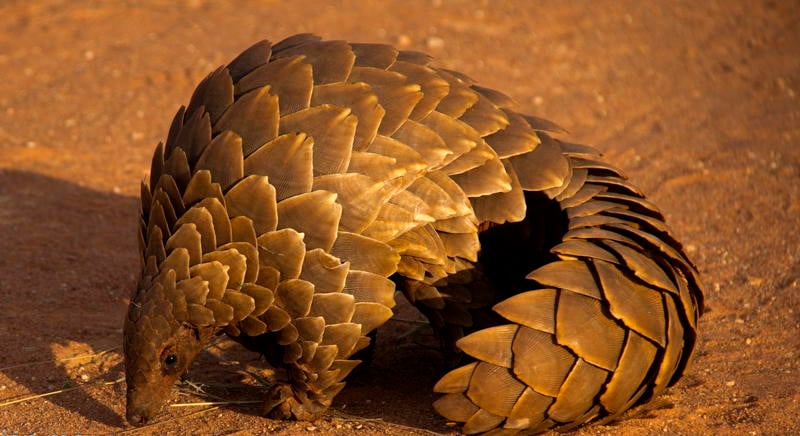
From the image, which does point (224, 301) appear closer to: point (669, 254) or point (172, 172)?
point (172, 172)

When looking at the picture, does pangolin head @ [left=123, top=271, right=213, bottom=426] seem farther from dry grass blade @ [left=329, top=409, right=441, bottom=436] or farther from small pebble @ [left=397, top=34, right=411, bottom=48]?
small pebble @ [left=397, top=34, right=411, bottom=48]

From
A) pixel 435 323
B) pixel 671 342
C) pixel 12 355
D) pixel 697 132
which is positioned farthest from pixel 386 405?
pixel 697 132

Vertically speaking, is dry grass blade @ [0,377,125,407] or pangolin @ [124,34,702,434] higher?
pangolin @ [124,34,702,434]

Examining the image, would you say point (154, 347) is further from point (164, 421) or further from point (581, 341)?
point (581, 341)

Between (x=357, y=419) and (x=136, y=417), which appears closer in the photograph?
(x=136, y=417)

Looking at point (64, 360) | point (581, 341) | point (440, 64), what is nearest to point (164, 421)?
point (64, 360)

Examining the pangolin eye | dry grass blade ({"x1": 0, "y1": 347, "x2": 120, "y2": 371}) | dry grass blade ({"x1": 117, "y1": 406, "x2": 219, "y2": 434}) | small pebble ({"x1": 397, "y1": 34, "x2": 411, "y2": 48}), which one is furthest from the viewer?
small pebble ({"x1": 397, "y1": 34, "x2": 411, "y2": 48})

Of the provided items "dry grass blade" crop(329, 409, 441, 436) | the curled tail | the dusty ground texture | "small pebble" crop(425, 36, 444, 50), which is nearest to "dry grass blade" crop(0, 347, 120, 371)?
the dusty ground texture

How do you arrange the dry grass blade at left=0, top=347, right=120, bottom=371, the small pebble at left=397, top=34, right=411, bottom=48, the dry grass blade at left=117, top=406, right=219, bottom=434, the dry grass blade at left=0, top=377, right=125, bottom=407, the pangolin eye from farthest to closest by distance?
the small pebble at left=397, top=34, right=411, bottom=48
the dry grass blade at left=0, top=347, right=120, bottom=371
the dry grass blade at left=0, top=377, right=125, bottom=407
the dry grass blade at left=117, top=406, right=219, bottom=434
the pangolin eye
